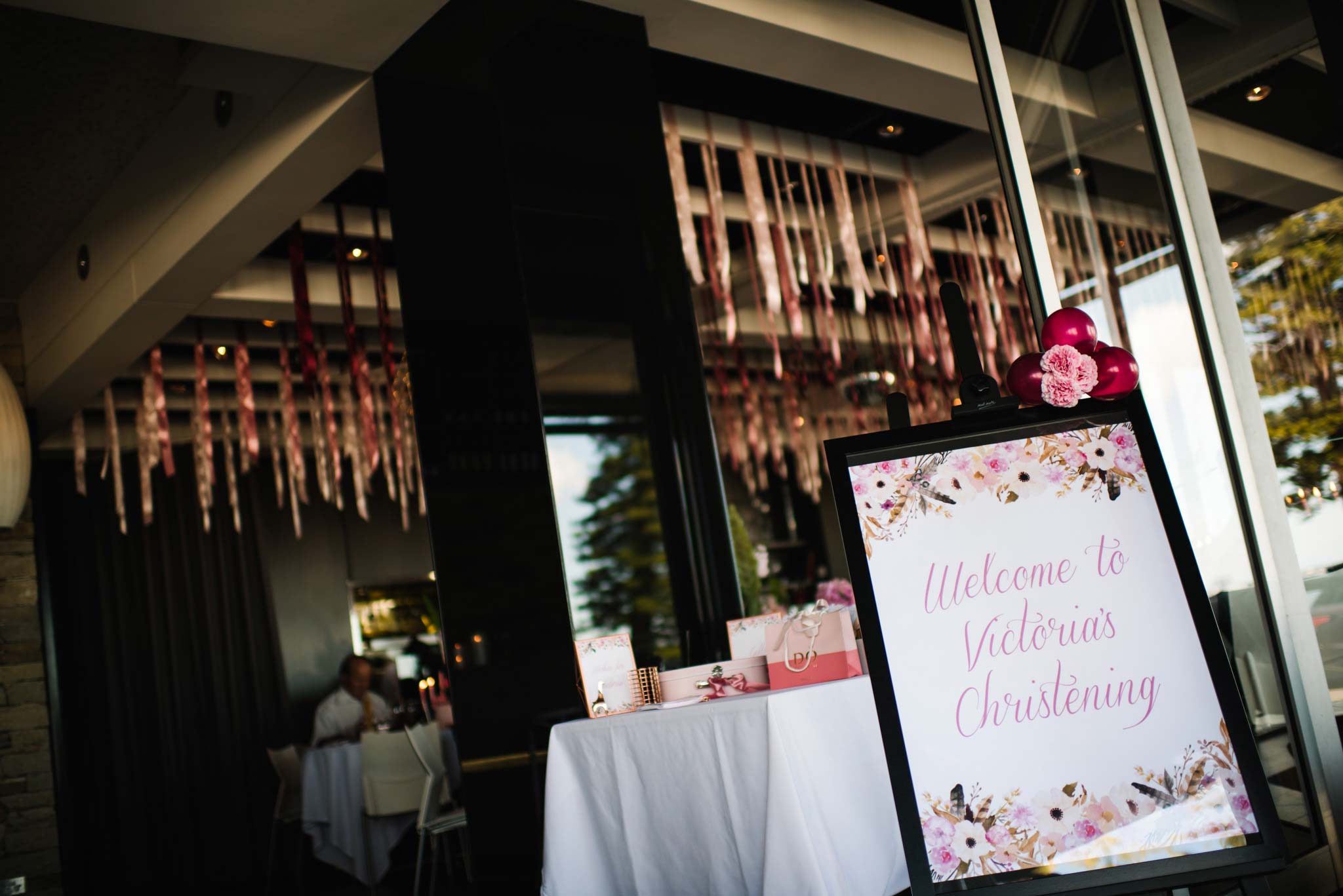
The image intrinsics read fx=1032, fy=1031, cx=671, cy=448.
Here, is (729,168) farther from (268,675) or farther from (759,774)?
(268,675)

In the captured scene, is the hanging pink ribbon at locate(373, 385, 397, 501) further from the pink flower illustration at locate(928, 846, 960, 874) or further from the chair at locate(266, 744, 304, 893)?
the pink flower illustration at locate(928, 846, 960, 874)

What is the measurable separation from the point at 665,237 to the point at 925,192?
2885 millimetres

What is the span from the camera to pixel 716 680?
238 centimetres

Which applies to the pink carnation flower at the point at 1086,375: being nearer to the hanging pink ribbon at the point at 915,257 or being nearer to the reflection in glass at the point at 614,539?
the reflection in glass at the point at 614,539

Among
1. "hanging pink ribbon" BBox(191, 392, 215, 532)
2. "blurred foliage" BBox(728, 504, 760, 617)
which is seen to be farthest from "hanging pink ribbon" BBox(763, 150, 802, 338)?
"hanging pink ribbon" BBox(191, 392, 215, 532)

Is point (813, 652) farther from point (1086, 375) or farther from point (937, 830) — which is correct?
point (1086, 375)

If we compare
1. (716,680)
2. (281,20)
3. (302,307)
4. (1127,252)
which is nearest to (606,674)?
(716,680)

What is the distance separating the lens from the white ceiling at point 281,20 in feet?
10.0

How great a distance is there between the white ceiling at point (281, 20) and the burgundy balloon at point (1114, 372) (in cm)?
234

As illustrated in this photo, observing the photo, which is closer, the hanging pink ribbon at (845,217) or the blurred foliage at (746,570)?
the blurred foliage at (746,570)

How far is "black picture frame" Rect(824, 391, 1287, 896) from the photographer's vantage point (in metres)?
1.58

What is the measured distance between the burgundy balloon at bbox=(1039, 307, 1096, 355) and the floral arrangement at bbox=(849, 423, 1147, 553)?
0.16m

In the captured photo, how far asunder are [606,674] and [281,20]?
2.25 metres

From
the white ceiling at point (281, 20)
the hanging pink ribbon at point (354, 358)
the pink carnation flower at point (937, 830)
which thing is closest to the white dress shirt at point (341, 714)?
the hanging pink ribbon at point (354, 358)
